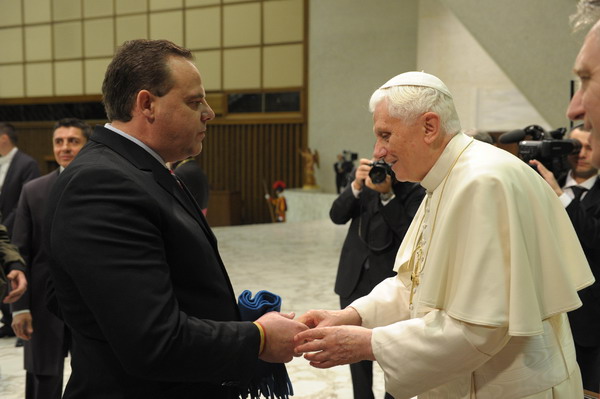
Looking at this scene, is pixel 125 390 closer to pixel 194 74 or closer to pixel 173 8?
pixel 194 74

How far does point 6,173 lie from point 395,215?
3.74m

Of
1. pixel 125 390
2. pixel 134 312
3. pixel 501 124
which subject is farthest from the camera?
pixel 501 124

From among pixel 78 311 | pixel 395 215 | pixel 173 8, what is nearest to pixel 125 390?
pixel 78 311

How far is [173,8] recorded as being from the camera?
16969mm

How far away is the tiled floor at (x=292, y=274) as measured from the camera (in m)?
4.23

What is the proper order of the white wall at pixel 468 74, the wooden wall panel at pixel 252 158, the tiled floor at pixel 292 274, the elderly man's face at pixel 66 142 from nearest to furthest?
the elderly man's face at pixel 66 142, the tiled floor at pixel 292 274, the white wall at pixel 468 74, the wooden wall panel at pixel 252 158

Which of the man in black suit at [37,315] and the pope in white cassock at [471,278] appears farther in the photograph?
the man in black suit at [37,315]

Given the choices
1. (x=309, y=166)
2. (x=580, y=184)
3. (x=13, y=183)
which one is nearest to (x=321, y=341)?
(x=580, y=184)

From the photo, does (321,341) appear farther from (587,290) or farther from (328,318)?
(587,290)

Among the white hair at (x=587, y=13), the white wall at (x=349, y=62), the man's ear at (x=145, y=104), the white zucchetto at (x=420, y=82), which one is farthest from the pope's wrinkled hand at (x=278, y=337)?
the white wall at (x=349, y=62)

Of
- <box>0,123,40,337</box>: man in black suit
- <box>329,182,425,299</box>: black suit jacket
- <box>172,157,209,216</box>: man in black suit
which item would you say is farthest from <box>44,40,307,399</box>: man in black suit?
<box>0,123,40,337</box>: man in black suit

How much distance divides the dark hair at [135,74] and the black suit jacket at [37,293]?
189cm

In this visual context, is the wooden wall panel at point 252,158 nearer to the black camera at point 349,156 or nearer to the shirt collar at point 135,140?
the black camera at point 349,156

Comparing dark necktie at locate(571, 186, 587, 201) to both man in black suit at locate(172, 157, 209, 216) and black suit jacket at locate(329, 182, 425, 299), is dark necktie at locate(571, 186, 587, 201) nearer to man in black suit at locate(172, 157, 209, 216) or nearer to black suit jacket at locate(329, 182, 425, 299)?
black suit jacket at locate(329, 182, 425, 299)
